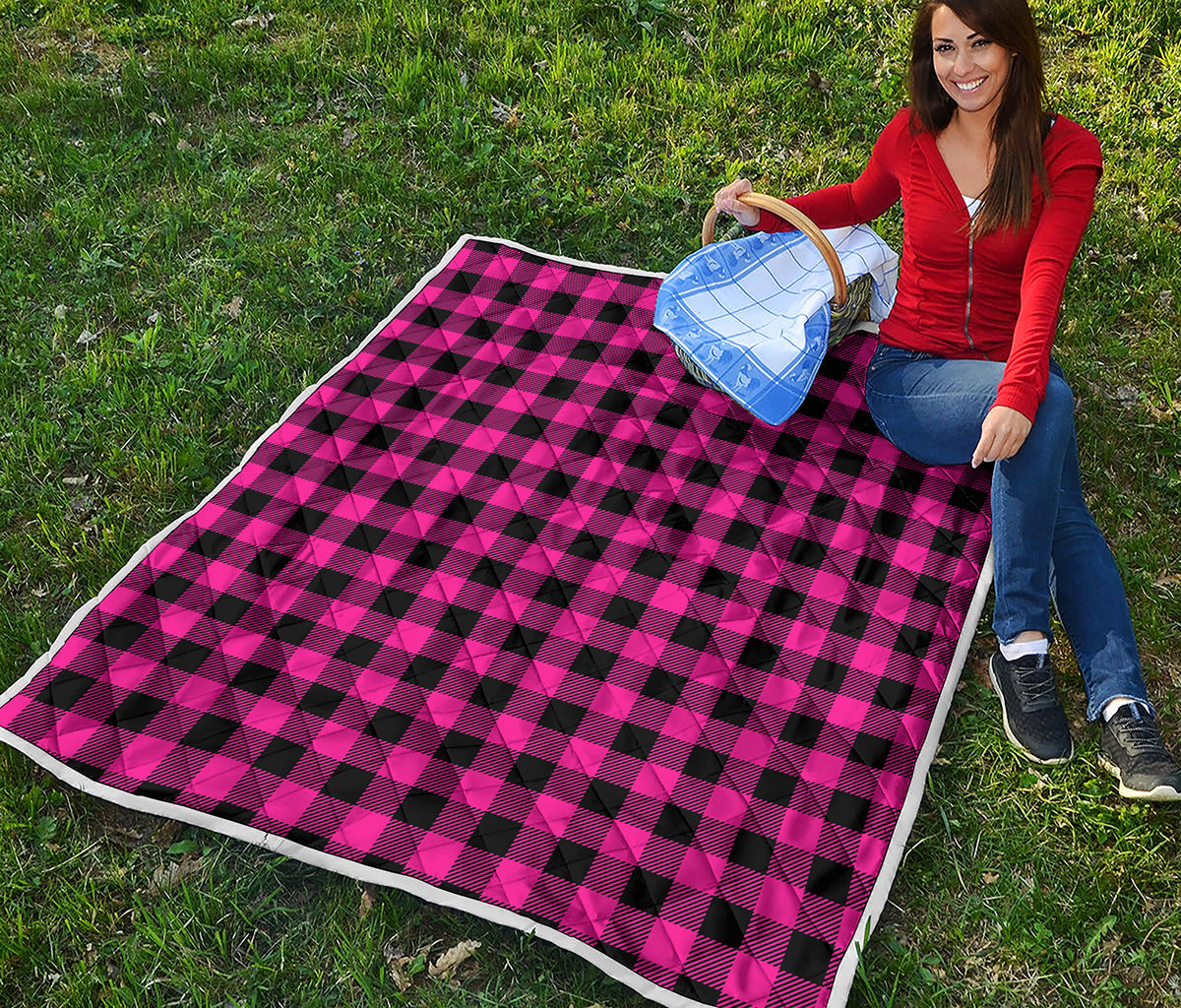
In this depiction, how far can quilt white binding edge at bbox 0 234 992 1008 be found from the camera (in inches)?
87.0

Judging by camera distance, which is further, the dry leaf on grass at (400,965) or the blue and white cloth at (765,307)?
the blue and white cloth at (765,307)

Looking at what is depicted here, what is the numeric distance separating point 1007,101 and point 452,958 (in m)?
2.27

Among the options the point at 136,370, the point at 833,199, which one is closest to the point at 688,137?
the point at 833,199

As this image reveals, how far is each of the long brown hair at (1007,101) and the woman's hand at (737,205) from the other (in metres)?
0.54

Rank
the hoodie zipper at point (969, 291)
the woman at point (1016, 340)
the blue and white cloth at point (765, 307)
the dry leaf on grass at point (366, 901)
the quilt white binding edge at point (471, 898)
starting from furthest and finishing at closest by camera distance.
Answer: the blue and white cloth at point (765, 307) < the hoodie zipper at point (969, 291) < the woman at point (1016, 340) < the dry leaf on grass at point (366, 901) < the quilt white binding edge at point (471, 898)

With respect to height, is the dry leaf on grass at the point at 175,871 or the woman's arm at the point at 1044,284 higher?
the woman's arm at the point at 1044,284

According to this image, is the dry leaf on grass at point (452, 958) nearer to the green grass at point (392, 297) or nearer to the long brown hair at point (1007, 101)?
the green grass at point (392, 297)

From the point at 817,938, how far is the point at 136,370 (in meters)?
2.68

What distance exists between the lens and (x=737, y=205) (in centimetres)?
309

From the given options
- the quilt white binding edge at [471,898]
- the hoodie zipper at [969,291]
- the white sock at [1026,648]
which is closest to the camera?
the quilt white binding edge at [471,898]

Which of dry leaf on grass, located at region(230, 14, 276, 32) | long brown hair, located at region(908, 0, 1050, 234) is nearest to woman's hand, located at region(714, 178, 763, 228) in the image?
long brown hair, located at region(908, 0, 1050, 234)

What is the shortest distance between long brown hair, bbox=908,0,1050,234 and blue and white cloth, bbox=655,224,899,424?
578 millimetres

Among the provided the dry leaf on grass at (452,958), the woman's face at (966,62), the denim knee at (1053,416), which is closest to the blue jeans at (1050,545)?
the denim knee at (1053,416)

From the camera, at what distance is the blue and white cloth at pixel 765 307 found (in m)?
3.08
